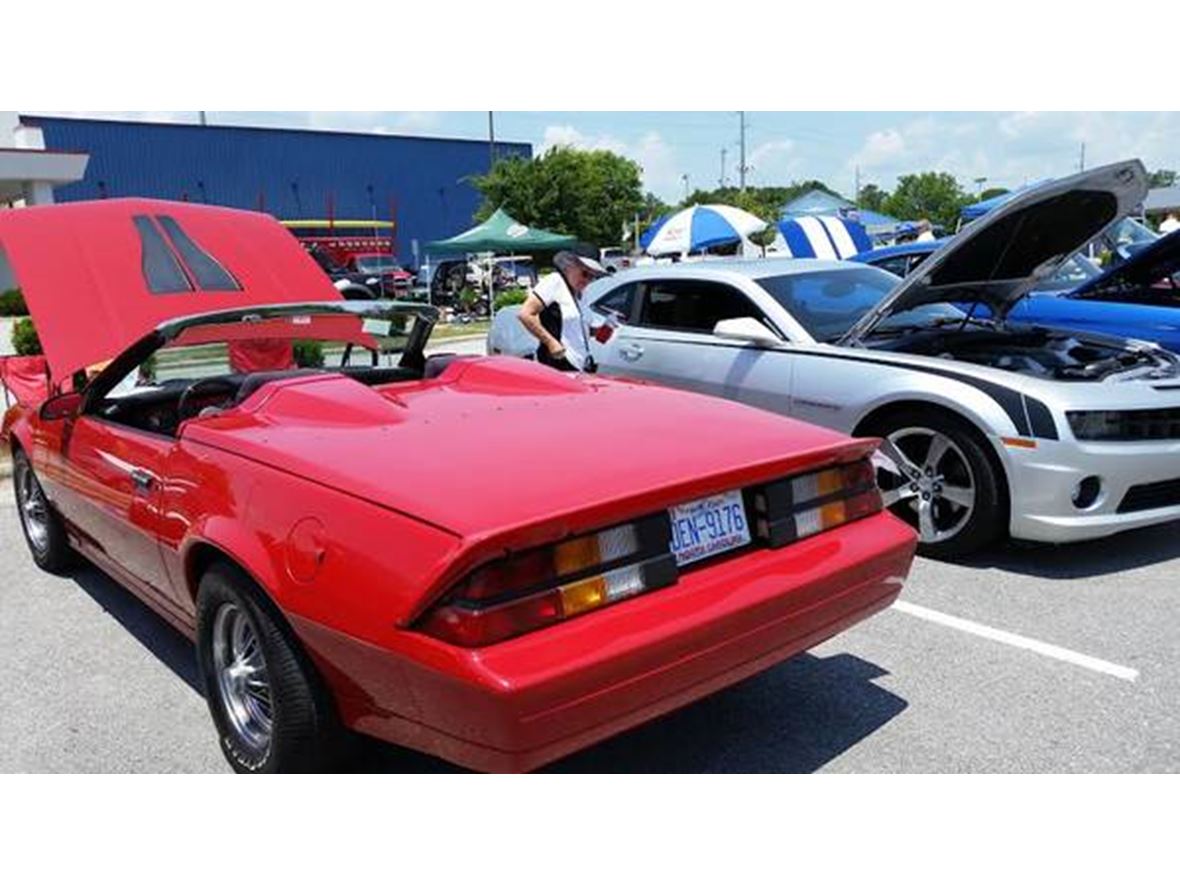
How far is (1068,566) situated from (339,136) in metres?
57.5

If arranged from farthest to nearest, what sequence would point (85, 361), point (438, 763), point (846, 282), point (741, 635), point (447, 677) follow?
point (846, 282) → point (85, 361) → point (438, 763) → point (741, 635) → point (447, 677)

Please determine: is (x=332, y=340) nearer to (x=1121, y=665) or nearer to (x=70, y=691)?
(x=70, y=691)

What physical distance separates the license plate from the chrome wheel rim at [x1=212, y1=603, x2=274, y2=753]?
1214 mm

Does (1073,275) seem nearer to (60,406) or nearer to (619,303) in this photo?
(619,303)

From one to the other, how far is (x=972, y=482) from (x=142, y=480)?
11.1 feet

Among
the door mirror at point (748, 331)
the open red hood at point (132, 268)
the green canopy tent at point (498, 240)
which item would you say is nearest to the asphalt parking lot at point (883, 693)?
the open red hood at point (132, 268)

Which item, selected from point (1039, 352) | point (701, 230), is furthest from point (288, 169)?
point (1039, 352)

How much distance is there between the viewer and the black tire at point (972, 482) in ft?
14.2

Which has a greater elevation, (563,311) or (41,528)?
(563,311)

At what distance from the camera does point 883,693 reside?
325 centimetres

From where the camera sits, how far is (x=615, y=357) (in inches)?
242

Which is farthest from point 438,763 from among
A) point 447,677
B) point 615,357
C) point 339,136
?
point 339,136

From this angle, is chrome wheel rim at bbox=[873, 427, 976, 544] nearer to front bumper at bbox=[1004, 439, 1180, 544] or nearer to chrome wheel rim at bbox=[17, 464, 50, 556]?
front bumper at bbox=[1004, 439, 1180, 544]

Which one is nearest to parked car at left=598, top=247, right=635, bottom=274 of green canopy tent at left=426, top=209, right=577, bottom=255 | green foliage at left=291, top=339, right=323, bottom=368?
green canopy tent at left=426, top=209, right=577, bottom=255
